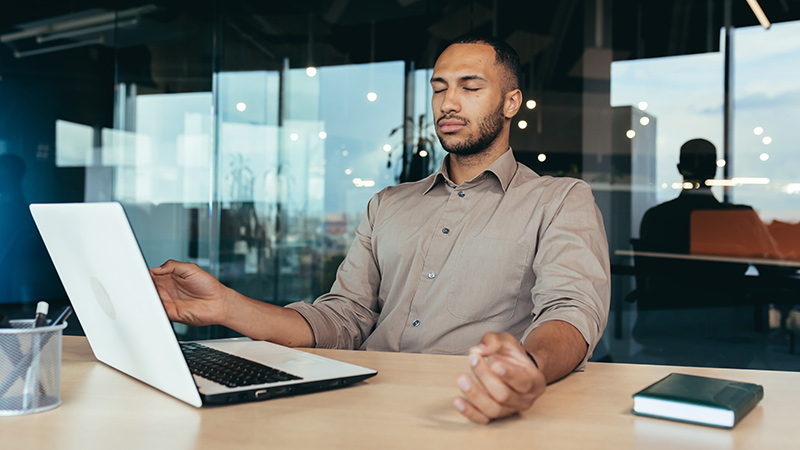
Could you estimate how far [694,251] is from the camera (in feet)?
11.8

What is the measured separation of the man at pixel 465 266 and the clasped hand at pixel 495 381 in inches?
7.9

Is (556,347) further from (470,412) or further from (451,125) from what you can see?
(451,125)

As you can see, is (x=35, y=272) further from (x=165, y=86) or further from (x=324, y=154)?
(x=324, y=154)

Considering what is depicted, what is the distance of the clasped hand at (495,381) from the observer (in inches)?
28.2

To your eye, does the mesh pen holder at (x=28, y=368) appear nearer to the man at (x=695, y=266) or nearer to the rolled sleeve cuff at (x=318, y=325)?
the rolled sleeve cuff at (x=318, y=325)

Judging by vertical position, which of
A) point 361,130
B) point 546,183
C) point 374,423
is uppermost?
point 361,130

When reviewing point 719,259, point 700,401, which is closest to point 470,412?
point 700,401

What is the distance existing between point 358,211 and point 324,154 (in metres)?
0.46

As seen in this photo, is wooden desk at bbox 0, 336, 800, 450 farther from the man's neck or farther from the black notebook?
the man's neck

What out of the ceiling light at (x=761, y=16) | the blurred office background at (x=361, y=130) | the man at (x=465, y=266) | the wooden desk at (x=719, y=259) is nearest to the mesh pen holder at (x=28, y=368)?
the man at (x=465, y=266)

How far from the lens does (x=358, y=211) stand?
4.11 metres

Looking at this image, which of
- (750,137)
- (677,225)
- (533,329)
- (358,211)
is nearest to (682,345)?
(677,225)

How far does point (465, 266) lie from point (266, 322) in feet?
1.64

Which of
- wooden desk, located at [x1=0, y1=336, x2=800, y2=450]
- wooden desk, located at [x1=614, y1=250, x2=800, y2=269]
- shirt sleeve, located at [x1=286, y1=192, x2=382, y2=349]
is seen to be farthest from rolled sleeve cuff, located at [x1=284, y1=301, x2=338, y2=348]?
wooden desk, located at [x1=614, y1=250, x2=800, y2=269]
